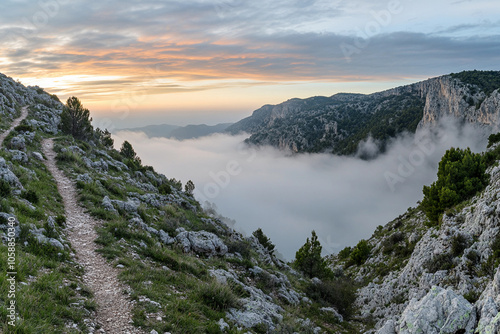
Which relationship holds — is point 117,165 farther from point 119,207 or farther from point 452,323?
point 452,323

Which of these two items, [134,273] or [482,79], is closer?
[134,273]

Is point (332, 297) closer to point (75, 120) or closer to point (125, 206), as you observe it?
point (125, 206)

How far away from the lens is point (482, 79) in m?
144

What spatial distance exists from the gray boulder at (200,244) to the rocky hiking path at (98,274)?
542 centimetres

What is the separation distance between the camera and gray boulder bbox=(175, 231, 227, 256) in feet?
59.3

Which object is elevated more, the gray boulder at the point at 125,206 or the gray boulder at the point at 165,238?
the gray boulder at the point at 125,206

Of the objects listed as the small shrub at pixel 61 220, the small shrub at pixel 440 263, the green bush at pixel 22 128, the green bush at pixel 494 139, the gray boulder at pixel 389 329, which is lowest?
the small shrub at pixel 440 263

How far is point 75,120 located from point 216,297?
1841 inches

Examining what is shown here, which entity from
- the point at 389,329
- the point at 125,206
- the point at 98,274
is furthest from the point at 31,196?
the point at 389,329

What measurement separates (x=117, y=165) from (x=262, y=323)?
3306 centimetres

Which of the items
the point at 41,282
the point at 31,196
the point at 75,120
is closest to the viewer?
the point at 41,282

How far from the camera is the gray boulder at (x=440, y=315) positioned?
8.01 metres

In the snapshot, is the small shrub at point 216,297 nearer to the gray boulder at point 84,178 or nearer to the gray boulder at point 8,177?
the gray boulder at point 8,177

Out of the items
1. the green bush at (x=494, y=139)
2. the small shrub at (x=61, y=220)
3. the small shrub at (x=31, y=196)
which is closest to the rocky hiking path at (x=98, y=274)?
the small shrub at (x=61, y=220)
